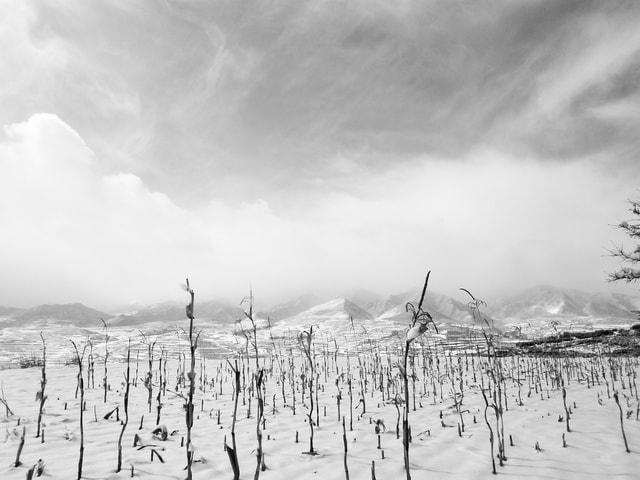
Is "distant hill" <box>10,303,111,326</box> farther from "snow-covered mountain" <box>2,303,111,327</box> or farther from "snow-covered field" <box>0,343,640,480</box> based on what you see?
"snow-covered field" <box>0,343,640,480</box>

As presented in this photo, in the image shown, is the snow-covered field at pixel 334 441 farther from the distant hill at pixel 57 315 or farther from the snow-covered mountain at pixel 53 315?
the distant hill at pixel 57 315

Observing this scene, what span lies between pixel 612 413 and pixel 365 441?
6.49 m

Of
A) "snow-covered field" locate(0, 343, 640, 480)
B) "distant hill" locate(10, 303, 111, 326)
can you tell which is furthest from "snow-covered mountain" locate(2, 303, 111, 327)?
"snow-covered field" locate(0, 343, 640, 480)

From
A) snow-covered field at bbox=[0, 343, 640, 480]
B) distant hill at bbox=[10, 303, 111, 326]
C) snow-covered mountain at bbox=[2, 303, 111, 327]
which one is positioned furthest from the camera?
distant hill at bbox=[10, 303, 111, 326]

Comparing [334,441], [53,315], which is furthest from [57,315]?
[334,441]

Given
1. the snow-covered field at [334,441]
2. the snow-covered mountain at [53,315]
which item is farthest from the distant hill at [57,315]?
the snow-covered field at [334,441]

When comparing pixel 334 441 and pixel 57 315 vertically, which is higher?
pixel 57 315

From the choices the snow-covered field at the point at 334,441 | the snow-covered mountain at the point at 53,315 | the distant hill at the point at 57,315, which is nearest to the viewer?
the snow-covered field at the point at 334,441

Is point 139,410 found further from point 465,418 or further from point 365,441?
point 465,418

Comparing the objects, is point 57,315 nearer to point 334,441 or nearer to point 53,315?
point 53,315

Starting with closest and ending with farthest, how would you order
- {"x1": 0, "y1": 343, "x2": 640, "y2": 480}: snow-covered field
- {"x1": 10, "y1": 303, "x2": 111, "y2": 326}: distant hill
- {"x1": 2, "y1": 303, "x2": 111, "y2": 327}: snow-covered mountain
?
{"x1": 0, "y1": 343, "x2": 640, "y2": 480}: snow-covered field < {"x1": 2, "y1": 303, "x2": 111, "y2": 327}: snow-covered mountain < {"x1": 10, "y1": 303, "x2": 111, "y2": 326}: distant hill

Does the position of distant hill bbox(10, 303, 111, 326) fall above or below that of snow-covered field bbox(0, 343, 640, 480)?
above

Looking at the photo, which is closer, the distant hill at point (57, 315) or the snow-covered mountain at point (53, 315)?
the snow-covered mountain at point (53, 315)

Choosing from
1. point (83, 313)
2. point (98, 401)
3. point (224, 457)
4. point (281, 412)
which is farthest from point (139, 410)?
point (83, 313)
